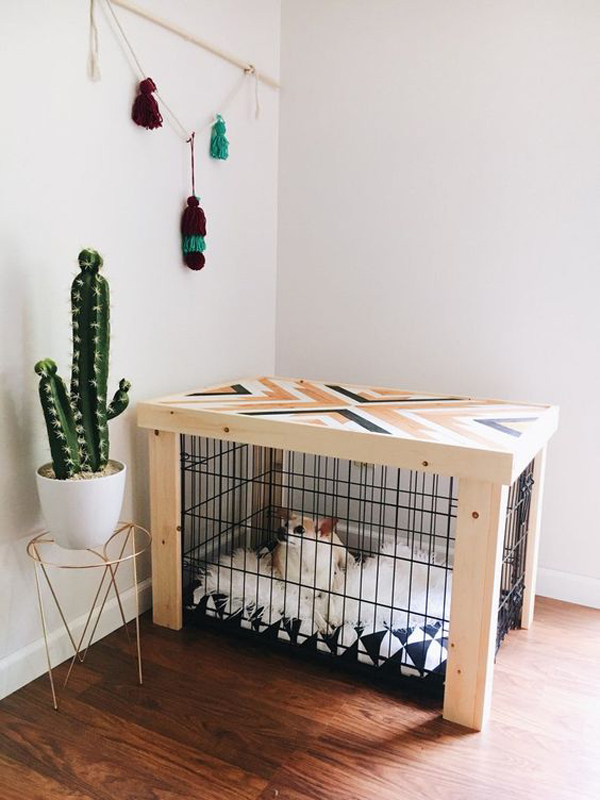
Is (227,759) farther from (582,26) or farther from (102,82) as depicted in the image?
(582,26)

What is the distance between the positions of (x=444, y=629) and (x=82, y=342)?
1264 millimetres

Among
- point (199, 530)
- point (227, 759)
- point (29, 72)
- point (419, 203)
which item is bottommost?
point (227, 759)

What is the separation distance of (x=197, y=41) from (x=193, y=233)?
60 centimetres

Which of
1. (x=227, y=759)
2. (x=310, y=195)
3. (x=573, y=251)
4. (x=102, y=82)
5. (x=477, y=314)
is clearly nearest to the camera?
(x=227, y=759)

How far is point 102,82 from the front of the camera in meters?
1.96

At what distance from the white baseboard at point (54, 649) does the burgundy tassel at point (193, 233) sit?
41.6 inches

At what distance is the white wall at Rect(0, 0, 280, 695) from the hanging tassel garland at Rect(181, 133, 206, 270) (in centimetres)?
3

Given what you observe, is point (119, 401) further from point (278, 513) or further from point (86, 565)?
point (278, 513)

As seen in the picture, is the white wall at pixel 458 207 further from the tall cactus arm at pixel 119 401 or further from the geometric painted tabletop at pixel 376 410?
the tall cactus arm at pixel 119 401

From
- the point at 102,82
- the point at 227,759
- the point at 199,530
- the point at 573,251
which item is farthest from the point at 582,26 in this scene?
the point at 227,759

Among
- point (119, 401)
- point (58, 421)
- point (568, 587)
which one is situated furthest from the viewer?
point (568, 587)

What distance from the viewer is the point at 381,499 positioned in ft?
7.44

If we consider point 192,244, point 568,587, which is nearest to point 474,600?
point 568,587

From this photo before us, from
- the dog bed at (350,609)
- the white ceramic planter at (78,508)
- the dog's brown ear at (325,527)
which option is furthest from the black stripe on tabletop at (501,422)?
the white ceramic planter at (78,508)
